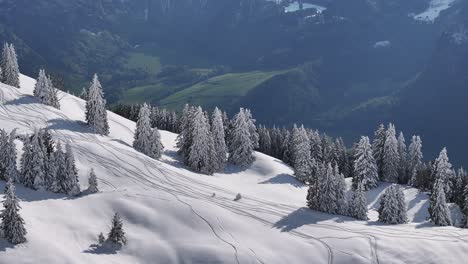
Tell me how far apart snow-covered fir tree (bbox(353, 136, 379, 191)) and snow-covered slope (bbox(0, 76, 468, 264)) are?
76.1 feet

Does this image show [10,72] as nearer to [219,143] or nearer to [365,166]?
[219,143]

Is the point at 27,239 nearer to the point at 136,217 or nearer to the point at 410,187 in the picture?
the point at 136,217

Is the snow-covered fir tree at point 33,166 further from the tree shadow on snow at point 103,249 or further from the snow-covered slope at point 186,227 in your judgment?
the tree shadow on snow at point 103,249

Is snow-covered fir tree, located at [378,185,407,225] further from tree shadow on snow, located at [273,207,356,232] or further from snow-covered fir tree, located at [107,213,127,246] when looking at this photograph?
snow-covered fir tree, located at [107,213,127,246]

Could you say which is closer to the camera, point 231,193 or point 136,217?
point 136,217

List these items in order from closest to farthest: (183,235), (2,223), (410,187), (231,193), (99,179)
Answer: (2,223)
(183,235)
(99,179)
(231,193)
(410,187)

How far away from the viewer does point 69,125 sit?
11181 cm

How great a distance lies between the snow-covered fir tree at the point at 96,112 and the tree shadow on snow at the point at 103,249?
41040 millimetres

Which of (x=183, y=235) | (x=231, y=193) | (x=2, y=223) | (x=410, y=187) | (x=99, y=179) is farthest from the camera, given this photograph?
(x=410, y=187)

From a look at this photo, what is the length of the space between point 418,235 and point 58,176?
5154 centimetres

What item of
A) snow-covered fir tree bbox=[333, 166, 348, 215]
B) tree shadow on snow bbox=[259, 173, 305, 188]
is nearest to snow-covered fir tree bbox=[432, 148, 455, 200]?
tree shadow on snow bbox=[259, 173, 305, 188]

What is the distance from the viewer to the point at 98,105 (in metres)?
114

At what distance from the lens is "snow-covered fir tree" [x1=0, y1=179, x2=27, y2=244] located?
6975cm

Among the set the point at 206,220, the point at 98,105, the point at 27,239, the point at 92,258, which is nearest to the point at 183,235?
the point at 206,220
